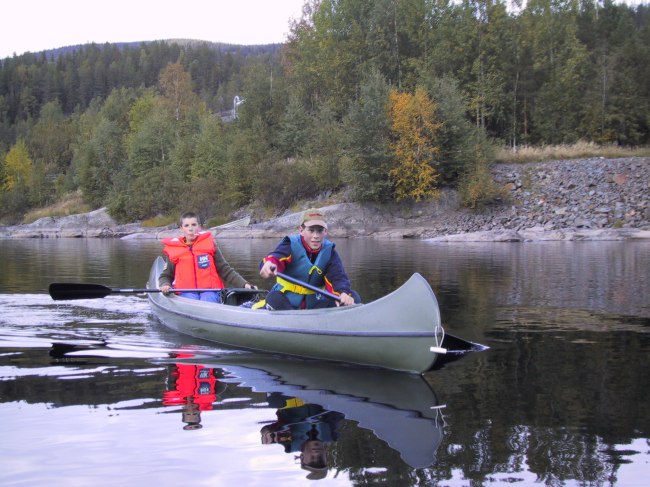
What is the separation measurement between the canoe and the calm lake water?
0.17 m

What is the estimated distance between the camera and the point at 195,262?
961 cm

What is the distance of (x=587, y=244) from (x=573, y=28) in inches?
951

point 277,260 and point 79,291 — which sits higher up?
point 277,260

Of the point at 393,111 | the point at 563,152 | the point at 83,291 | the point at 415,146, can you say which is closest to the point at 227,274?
the point at 83,291

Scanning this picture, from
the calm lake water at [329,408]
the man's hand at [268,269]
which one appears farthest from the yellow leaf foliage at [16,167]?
the man's hand at [268,269]

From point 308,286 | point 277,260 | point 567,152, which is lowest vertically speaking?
point 308,286

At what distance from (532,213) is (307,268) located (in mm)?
25920

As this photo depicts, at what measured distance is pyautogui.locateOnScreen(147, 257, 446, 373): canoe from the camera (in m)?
6.24

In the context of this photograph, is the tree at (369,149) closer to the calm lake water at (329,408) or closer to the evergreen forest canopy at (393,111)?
the evergreen forest canopy at (393,111)

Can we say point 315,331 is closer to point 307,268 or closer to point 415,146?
point 307,268

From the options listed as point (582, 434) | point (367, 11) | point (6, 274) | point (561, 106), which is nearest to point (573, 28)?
point (561, 106)

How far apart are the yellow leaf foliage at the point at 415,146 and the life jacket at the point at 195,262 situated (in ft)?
82.7

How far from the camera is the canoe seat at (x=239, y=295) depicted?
9.43m

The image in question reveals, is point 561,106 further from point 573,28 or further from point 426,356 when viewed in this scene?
point 426,356
